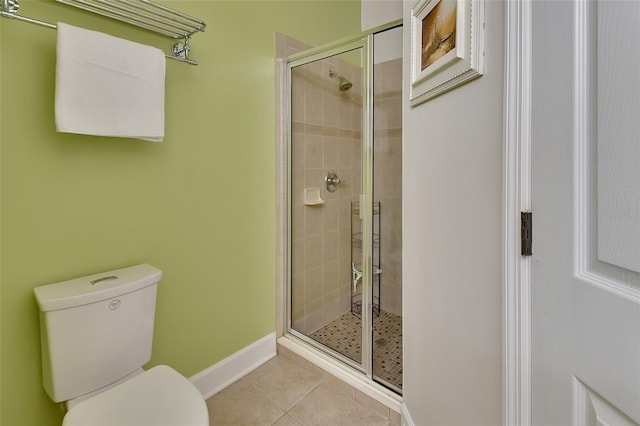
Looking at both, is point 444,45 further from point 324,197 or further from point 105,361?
point 105,361

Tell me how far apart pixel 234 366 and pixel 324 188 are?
1.18m

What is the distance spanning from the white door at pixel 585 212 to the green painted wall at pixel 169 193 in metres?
1.40

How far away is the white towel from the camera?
108 cm

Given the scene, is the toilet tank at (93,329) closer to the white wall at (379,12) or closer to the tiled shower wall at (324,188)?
the tiled shower wall at (324,188)

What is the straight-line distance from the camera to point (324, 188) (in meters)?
2.12

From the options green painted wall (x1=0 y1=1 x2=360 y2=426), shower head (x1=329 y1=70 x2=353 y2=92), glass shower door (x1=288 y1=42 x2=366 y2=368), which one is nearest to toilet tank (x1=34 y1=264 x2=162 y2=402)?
green painted wall (x1=0 y1=1 x2=360 y2=426)

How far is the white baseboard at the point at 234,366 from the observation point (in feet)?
5.48

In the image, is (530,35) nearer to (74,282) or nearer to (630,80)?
(630,80)

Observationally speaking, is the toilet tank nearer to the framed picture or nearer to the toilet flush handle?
the toilet flush handle

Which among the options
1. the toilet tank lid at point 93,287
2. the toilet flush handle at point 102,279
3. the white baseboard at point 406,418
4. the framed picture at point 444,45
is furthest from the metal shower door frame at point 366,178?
the toilet flush handle at point 102,279

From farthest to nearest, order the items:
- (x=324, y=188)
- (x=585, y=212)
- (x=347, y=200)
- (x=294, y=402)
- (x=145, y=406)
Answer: (x=324, y=188) < (x=347, y=200) < (x=294, y=402) < (x=145, y=406) < (x=585, y=212)

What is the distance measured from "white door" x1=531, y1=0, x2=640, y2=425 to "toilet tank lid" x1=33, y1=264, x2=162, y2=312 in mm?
1274

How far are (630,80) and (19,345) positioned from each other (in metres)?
1.78

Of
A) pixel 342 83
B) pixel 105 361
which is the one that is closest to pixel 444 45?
pixel 342 83
